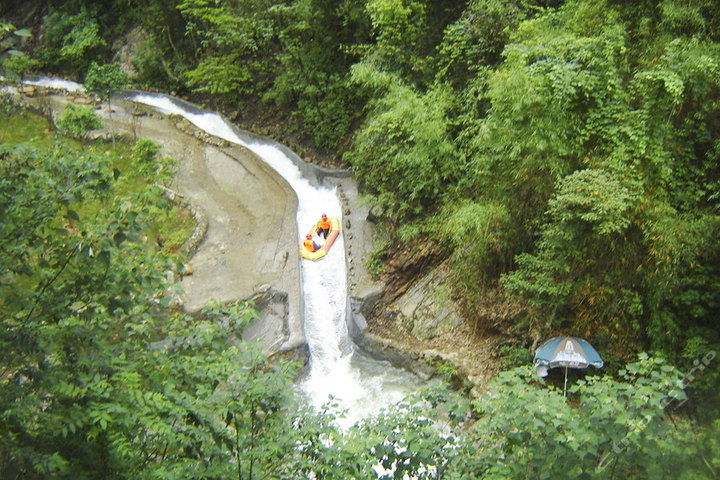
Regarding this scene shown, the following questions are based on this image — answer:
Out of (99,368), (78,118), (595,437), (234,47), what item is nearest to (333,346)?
(595,437)

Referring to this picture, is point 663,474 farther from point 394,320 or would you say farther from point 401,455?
point 394,320

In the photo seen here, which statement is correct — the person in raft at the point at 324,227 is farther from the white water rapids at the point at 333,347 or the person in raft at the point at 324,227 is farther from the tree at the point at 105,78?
the tree at the point at 105,78

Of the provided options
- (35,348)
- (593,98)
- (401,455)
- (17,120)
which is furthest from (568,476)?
(17,120)

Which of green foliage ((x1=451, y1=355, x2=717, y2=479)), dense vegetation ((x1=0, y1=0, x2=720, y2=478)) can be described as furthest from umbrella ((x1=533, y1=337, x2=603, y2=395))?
green foliage ((x1=451, y1=355, x2=717, y2=479))

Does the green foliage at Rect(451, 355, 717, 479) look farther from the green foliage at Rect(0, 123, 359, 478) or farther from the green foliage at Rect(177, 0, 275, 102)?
the green foliage at Rect(177, 0, 275, 102)

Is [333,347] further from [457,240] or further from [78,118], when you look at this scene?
[78,118]
